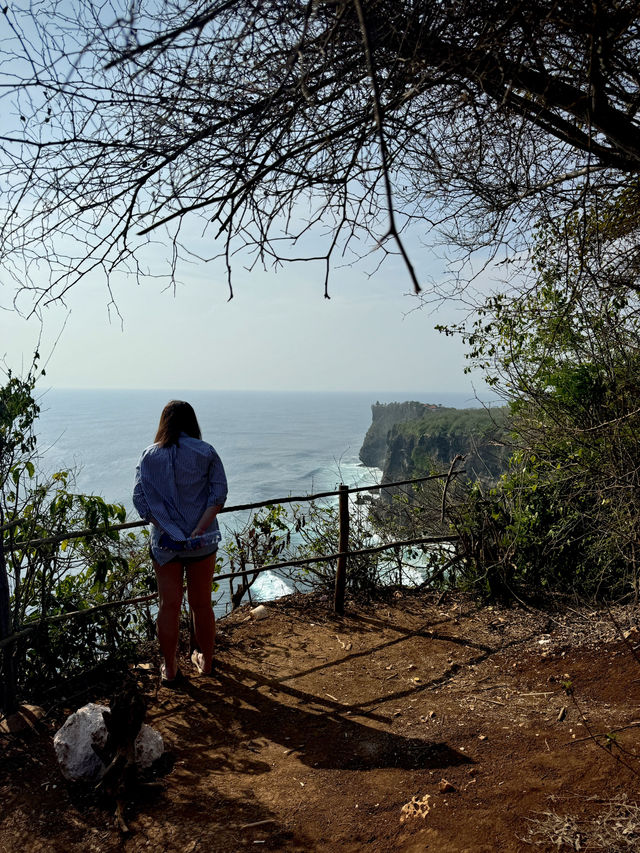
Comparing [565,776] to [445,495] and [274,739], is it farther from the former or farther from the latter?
[445,495]

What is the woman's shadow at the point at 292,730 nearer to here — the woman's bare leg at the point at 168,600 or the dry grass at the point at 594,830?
the woman's bare leg at the point at 168,600

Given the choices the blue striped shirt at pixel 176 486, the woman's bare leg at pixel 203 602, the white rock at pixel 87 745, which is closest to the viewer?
the white rock at pixel 87 745

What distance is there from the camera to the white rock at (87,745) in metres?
2.87

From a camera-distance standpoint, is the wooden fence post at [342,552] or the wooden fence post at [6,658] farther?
the wooden fence post at [342,552]

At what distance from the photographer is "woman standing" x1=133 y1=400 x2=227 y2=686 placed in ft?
11.9

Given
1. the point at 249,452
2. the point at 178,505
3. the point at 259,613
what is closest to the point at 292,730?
the point at 178,505

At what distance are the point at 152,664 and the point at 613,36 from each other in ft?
14.2

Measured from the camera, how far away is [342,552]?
542 cm

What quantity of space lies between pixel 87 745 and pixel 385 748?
1.52m

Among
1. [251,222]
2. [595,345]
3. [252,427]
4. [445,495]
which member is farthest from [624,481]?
[252,427]

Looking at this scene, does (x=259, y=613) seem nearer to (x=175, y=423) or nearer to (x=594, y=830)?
(x=175, y=423)

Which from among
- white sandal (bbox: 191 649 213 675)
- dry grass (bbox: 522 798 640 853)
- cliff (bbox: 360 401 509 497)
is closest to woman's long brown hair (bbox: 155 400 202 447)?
white sandal (bbox: 191 649 213 675)

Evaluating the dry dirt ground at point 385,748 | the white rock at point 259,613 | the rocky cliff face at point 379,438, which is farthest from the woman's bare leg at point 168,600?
the rocky cliff face at point 379,438

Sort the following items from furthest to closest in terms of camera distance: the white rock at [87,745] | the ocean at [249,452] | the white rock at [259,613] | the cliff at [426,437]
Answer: the ocean at [249,452] → the cliff at [426,437] → the white rock at [259,613] → the white rock at [87,745]
